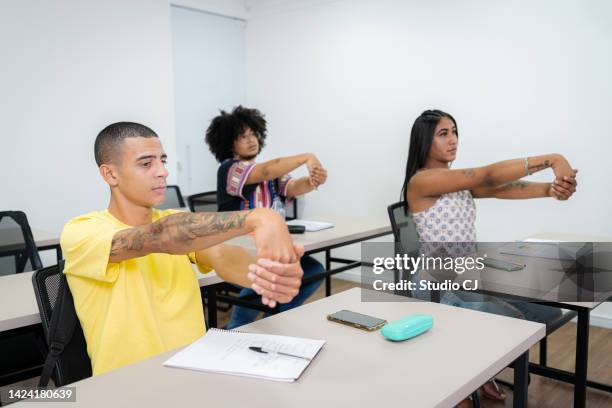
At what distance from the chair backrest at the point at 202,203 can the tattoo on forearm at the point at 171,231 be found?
7.18 ft

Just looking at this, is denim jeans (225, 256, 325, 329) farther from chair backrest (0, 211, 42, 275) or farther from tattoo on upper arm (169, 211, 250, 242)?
tattoo on upper arm (169, 211, 250, 242)

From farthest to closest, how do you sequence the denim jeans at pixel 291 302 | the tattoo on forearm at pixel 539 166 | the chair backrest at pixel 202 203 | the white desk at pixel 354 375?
the chair backrest at pixel 202 203
the denim jeans at pixel 291 302
the tattoo on forearm at pixel 539 166
the white desk at pixel 354 375

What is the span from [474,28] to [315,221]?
1838mm

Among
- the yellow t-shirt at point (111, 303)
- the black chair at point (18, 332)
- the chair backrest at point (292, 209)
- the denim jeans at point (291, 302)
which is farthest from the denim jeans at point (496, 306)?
the chair backrest at point (292, 209)

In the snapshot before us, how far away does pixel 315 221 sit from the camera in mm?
3244

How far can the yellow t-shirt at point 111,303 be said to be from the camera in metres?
1.30

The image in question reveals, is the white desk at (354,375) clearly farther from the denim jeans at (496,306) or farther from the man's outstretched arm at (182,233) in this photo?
the denim jeans at (496,306)

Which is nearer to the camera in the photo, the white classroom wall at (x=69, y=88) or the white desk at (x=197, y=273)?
the white desk at (x=197, y=273)

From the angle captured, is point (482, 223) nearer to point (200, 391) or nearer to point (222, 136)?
point (222, 136)

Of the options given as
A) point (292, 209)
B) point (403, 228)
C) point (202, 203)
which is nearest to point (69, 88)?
point (202, 203)

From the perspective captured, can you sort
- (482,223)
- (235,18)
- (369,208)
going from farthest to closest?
1. (235,18)
2. (369,208)
3. (482,223)

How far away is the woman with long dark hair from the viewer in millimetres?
2445

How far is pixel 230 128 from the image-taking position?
3.24m

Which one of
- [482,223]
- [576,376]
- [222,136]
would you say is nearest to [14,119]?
[222,136]
